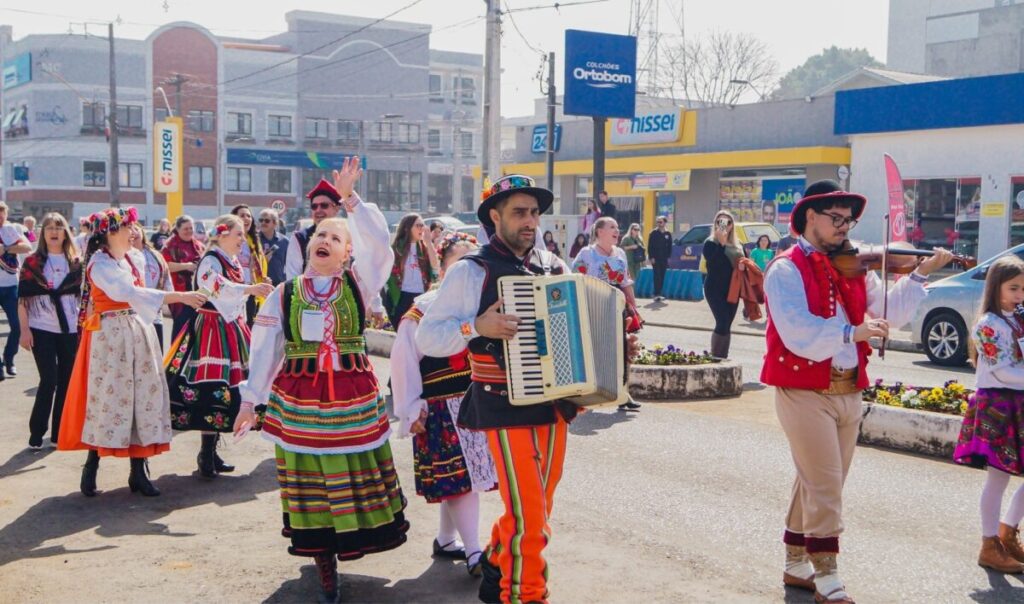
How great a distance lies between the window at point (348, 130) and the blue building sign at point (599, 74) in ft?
162

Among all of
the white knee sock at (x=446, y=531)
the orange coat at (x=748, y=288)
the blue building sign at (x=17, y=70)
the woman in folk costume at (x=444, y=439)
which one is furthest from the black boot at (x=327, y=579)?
the blue building sign at (x=17, y=70)

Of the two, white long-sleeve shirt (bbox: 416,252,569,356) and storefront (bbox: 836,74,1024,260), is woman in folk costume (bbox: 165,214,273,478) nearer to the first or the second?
white long-sleeve shirt (bbox: 416,252,569,356)

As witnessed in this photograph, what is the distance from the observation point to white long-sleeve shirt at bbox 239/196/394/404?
5.43 m

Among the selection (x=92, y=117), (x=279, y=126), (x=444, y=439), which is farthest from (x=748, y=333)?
(x=279, y=126)

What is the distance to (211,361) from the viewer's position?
7691mm

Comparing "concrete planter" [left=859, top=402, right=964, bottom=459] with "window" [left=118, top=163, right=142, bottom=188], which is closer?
"concrete planter" [left=859, top=402, right=964, bottom=459]

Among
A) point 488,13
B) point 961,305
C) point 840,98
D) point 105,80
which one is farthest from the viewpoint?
point 105,80

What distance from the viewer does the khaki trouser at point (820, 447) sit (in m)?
5.05

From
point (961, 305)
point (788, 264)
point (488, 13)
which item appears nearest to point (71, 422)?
point (788, 264)

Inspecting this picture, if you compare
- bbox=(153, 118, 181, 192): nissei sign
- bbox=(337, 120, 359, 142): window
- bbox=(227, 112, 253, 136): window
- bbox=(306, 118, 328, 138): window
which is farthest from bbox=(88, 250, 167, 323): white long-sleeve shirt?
bbox=(337, 120, 359, 142): window

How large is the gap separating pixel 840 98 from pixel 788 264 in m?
27.3

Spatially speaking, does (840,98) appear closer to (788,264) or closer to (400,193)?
(788,264)

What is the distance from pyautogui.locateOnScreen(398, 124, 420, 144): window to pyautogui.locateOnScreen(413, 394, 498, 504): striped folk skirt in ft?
248

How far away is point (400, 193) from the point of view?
263ft
